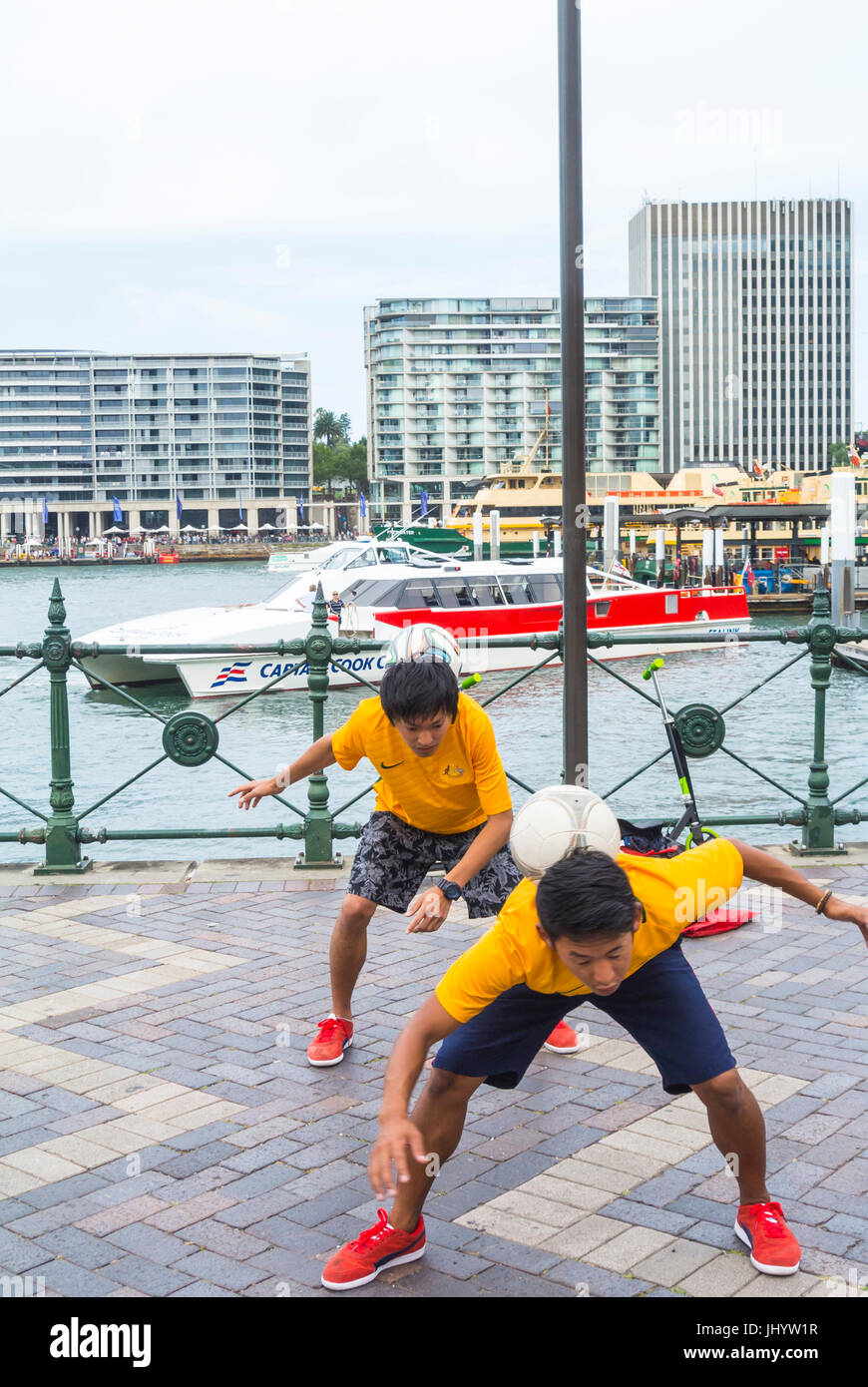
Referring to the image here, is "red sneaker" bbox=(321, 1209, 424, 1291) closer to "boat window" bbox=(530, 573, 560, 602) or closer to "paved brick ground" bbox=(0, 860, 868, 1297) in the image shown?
"paved brick ground" bbox=(0, 860, 868, 1297)

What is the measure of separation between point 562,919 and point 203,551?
433 feet

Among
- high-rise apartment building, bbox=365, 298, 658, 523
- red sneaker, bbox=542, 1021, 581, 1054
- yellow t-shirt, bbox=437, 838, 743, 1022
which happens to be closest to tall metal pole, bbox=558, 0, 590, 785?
red sneaker, bbox=542, 1021, 581, 1054

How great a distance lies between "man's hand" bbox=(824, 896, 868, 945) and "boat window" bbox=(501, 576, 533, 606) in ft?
79.2

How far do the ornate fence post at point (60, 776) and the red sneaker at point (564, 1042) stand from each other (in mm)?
3398

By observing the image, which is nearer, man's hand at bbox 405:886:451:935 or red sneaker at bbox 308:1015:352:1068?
man's hand at bbox 405:886:451:935

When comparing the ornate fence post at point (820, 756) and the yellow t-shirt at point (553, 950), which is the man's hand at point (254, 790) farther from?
the ornate fence post at point (820, 756)

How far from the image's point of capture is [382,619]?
2509 cm

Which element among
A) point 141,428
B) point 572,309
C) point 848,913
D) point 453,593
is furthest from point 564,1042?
point 141,428

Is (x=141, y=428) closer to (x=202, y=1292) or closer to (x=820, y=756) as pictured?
(x=820, y=756)

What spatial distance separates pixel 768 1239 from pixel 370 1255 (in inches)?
36.2

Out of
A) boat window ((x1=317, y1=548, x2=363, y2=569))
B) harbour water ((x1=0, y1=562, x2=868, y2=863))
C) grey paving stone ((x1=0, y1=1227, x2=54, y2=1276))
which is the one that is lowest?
harbour water ((x1=0, y1=562, x2=868, y2=863))

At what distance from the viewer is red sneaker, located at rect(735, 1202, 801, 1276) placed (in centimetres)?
315

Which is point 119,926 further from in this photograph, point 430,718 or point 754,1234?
point 754,1234

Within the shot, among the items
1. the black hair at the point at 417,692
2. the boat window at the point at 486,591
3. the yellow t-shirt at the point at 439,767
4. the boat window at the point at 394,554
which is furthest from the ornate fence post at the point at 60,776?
the boat window at the point at 394,554
